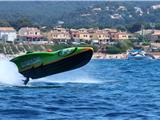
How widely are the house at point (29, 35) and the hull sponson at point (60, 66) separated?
126 metres

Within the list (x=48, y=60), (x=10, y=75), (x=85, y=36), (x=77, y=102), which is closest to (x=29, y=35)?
(x=85, y=36)

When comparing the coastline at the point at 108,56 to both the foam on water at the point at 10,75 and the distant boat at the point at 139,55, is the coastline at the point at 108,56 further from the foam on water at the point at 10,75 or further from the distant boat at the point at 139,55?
the foam on water at the point at 10,75

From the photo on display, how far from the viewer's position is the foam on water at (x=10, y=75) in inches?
1270

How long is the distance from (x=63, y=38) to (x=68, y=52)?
13540 centimetres

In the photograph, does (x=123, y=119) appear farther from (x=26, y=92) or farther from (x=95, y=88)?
(x=95, y=88)

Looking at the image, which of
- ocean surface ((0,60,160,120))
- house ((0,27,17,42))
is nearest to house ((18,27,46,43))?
house ((0,27,17,42))

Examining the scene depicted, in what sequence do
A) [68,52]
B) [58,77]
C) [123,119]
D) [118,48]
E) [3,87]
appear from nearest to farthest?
[123,119] → [3,87] → [68,52] → [58,77] → [118,48]

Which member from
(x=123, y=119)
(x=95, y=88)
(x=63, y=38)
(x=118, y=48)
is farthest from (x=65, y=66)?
(x=63, y=38)

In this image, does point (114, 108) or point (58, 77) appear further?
point (58, 77)

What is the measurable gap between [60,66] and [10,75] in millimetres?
2248

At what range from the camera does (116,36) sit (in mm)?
170000

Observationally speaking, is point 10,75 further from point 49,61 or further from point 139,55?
point 139,55

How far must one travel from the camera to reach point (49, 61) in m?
32.3

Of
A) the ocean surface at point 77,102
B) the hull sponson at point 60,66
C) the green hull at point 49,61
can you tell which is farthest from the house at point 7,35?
the ocean surface at point 77,102
